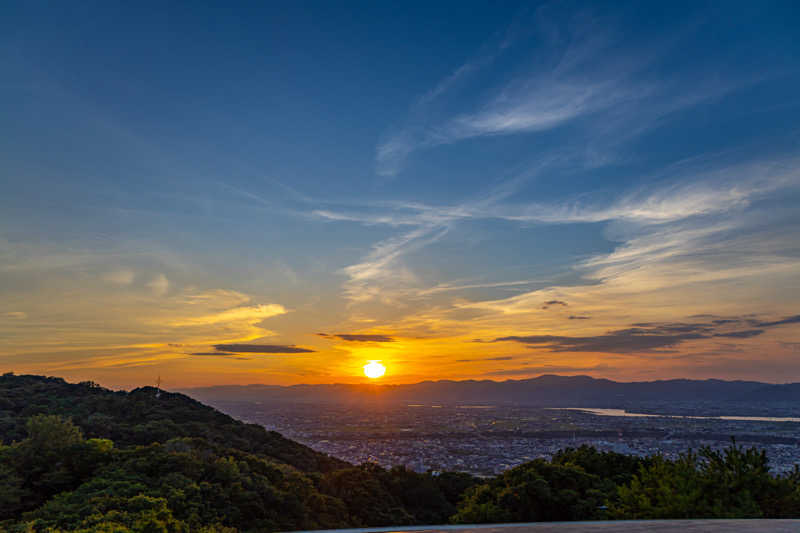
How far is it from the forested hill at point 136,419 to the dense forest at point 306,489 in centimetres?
56

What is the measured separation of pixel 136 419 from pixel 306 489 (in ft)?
98.8

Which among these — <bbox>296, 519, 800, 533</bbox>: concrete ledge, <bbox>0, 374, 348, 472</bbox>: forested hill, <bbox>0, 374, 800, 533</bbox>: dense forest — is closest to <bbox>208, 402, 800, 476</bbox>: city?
<bbox>0, 374, 348, 472</bbox>: forested hill

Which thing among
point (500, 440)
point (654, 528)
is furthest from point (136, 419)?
Answer: point (500, 440)

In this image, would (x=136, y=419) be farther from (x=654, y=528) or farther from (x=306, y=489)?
(x=654, y=528)

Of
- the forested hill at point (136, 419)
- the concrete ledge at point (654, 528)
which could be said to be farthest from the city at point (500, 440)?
the concrete ledge at point (654, 528)

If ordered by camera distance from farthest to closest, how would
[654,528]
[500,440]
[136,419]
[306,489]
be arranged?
1. [500,440]
2. [136,419]
3. [306,489]
4. [654,528]

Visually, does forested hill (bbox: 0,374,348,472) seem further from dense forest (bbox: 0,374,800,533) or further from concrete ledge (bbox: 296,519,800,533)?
concrete ledge (bbox: 296,519,800,533)

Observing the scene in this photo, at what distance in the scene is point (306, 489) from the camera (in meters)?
27.1

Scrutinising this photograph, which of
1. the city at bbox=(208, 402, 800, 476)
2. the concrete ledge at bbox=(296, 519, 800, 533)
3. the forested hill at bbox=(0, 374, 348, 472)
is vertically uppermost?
the concrete ledge at bbox=(296, 519, 800, 533)

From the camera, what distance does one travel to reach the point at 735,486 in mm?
14719

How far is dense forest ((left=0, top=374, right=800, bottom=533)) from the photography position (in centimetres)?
1479

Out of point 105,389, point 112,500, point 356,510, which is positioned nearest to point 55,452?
point 112,500

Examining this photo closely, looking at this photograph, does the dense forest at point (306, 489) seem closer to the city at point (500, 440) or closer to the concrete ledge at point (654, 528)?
the concrete ledge at point (654, 528)

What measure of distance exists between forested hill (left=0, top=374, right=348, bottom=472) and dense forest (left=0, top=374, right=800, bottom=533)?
56 cm
